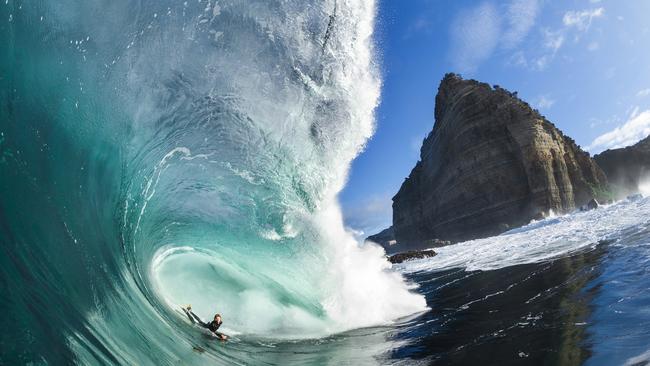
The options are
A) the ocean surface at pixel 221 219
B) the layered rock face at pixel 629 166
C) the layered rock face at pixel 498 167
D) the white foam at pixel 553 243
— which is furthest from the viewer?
the layered rock face at pixel 629 166

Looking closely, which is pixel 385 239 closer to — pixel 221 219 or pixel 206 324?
pixel 221 219

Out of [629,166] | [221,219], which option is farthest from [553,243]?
[629,166]

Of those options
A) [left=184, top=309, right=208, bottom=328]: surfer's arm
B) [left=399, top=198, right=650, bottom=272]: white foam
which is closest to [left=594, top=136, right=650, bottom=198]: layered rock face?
[left=399, top=198, right=650, bottom=272]: white foam

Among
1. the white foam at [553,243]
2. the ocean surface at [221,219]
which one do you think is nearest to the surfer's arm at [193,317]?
the ocean surface at [221,219]

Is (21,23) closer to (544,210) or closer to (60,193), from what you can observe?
(60,193)

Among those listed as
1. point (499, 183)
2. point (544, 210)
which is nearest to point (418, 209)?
point (499, 183)

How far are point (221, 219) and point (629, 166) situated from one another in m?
90.0

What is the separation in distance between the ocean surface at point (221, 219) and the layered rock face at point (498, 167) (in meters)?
41.8

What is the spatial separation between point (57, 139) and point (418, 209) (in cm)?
6792

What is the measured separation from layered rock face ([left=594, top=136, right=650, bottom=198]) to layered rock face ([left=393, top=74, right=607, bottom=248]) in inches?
774

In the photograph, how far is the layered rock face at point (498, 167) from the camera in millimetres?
48156

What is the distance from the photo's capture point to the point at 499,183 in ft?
165

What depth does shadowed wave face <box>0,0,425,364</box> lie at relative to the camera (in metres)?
4.27

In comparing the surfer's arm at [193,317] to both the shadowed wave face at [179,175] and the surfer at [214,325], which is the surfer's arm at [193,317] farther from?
the shadowed wave face at [179,175]
